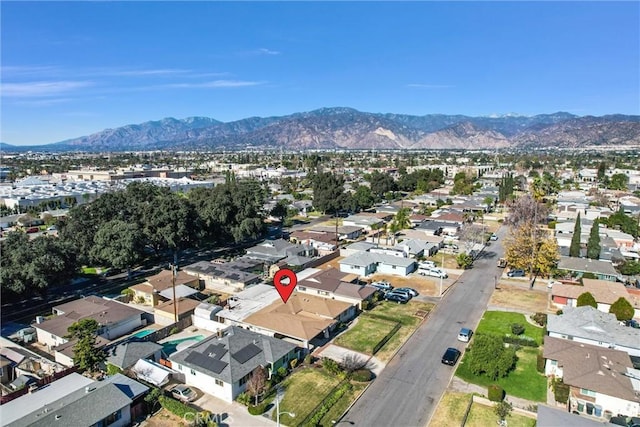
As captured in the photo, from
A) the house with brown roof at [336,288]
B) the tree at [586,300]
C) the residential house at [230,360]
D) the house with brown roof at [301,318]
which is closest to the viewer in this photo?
the residential house at [230,360]

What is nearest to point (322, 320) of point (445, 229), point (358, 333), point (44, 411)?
point (358, 333)

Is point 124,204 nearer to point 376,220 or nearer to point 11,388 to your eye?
point 11,388

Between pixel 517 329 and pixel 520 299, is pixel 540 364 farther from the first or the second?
pixel 520 299

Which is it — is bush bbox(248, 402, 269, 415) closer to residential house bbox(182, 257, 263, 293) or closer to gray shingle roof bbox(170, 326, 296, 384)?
gray shingle roof bbox(170, 326, 296, 384)

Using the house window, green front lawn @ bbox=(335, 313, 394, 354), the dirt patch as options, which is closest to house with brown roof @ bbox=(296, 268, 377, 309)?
green front lawn @ bbox=(335, 313, 394, 354)

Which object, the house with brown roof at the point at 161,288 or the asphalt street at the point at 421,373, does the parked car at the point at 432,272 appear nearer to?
the asphalt street at the point at 421,373

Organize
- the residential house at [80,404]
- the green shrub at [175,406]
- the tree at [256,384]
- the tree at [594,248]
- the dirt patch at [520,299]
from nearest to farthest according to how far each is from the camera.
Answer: the residential house at [80,404], the green shrub at [175,406], the tree at [256,384], the dirt patch at [520,299], the tree at [594,248]

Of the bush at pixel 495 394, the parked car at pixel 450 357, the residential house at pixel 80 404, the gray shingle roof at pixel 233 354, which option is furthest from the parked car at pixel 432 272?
the residential house at pixel 80 404
